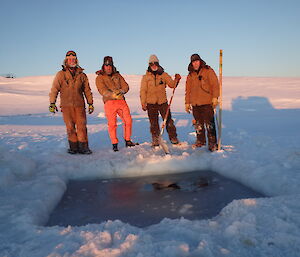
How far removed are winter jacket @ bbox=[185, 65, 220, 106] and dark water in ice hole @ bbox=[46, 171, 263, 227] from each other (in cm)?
164

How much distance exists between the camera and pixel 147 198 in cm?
359

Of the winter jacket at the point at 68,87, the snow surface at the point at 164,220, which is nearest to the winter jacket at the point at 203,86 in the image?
the snow surface at the point at 164,220

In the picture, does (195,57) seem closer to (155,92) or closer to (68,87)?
(155,92)

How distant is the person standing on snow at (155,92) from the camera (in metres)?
6.11

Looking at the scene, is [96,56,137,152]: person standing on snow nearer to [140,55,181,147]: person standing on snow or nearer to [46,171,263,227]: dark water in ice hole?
[140,55,181,147]: person standing on snow

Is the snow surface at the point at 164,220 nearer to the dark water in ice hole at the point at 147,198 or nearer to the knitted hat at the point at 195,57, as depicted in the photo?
the dark water in ice hole at the point at 147,198

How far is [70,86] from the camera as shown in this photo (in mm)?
5645

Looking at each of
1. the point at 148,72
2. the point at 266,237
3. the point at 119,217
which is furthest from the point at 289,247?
the point at 148,72

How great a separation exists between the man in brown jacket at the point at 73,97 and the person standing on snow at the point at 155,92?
4.01 ft

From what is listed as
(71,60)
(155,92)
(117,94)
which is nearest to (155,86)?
(155,92)

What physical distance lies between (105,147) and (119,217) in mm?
3433

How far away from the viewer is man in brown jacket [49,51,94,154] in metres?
5.62

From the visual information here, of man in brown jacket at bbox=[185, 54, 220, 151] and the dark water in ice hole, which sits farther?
man in brown jacket at bbox=[185, 54, 220, 151]

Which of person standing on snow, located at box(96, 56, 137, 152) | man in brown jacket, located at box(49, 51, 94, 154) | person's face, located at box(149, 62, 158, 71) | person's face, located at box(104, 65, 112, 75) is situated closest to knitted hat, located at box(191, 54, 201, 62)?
person's face, located at box(149, 62, 158, 71)
